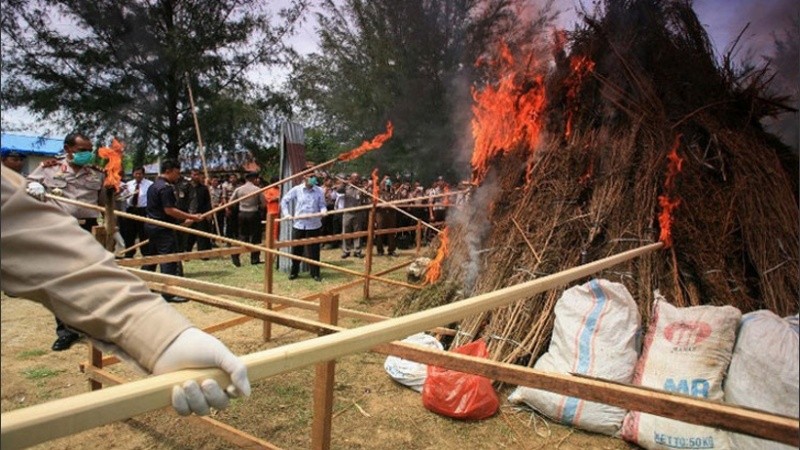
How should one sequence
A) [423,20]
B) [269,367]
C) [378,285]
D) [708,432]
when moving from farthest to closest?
[423,20] → [378,285] → [708,432] → [269,367]

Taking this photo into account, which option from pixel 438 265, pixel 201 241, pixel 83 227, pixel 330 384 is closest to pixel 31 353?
pixel 83 227

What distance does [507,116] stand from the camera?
261 inches

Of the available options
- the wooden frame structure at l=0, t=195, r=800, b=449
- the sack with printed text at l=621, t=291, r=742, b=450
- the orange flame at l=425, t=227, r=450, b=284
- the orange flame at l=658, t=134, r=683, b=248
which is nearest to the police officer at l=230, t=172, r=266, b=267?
the orange flame at l=425, t=227, r=450, b=284

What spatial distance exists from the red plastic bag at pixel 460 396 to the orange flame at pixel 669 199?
2454 mm

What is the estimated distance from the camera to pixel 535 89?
6414 mm

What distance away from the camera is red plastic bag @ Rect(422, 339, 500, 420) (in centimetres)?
377

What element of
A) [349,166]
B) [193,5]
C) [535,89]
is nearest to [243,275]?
[193,5]

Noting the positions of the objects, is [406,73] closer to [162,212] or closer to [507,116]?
[507,116]

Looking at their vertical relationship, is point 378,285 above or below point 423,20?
below

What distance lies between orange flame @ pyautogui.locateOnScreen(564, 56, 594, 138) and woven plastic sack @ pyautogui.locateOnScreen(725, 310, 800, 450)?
10.6ft

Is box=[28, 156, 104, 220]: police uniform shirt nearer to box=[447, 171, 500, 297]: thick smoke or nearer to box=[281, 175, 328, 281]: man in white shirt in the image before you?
box=[281, 175, 328, 281]: man in white shirt

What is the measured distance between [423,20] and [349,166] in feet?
42.5

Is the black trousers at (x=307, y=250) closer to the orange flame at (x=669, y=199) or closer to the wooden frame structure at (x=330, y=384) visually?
the wooden frame structure at (x=330, y=384)

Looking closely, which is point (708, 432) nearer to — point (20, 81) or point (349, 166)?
point (20, 81)
